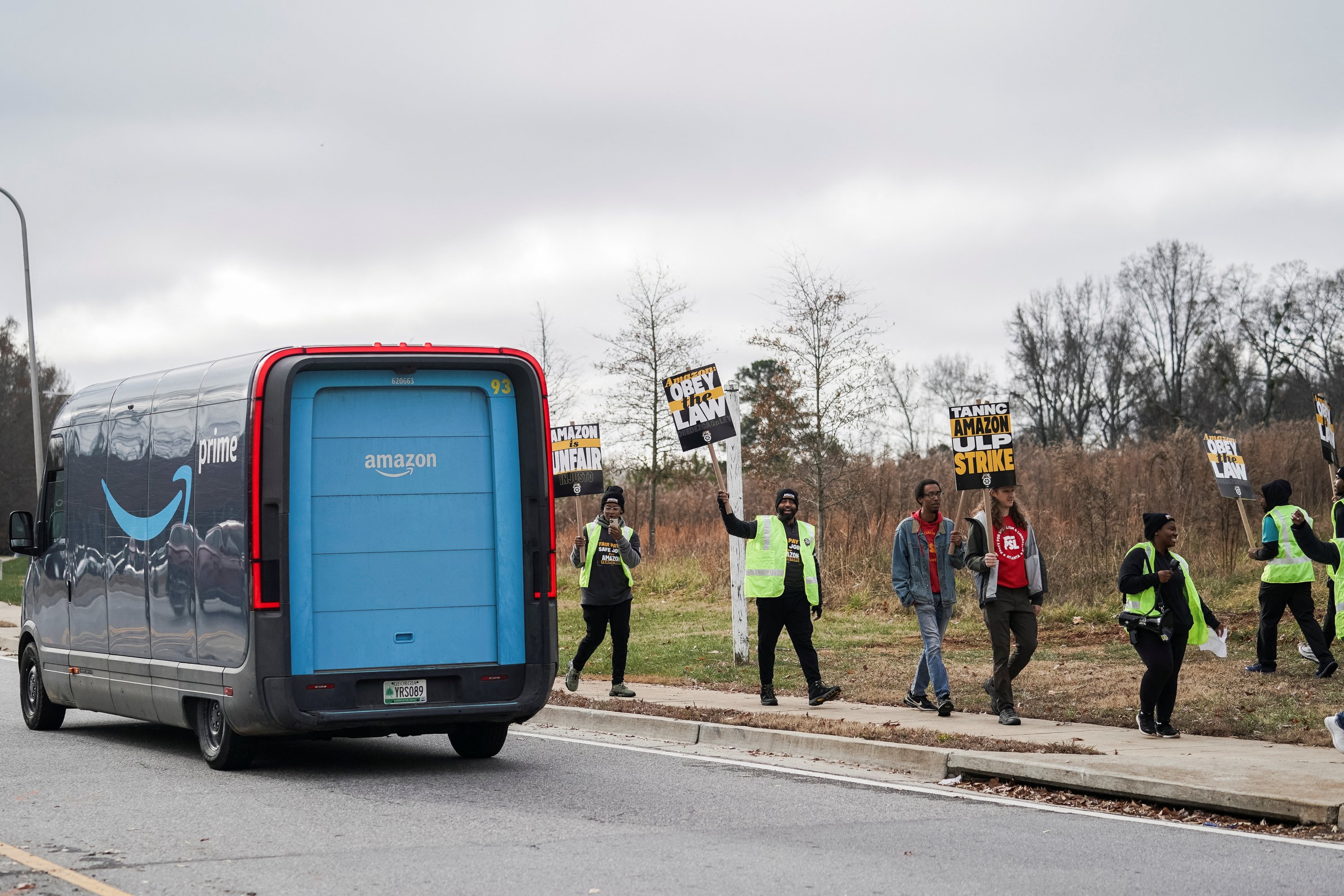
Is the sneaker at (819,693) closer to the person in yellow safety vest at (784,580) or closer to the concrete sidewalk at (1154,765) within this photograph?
the person in yellow safety vest at (784,580)

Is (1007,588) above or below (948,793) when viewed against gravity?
above

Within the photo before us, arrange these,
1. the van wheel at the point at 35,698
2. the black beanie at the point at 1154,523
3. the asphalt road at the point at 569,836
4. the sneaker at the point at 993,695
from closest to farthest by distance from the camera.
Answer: the asphalt road at the point at 569,836 < the black beanie at the point at 1154,523 < the sneaker at the point at 993,695 < the van wheel at the point at 35,698

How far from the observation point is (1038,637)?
18719 mm

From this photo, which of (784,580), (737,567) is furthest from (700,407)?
(784,580)

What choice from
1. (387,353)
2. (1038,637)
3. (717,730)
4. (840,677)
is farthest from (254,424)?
(1038,637)

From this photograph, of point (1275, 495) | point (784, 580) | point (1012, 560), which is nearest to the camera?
point (1012, 560)

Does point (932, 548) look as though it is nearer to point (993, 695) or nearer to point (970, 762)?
point (993, 695)

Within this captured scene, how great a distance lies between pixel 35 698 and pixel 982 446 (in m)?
8.79

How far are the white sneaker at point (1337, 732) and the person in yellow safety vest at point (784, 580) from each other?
4390 mm

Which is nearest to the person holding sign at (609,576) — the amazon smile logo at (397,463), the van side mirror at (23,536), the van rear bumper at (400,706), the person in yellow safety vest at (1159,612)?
the van rear bumper at (400,706)

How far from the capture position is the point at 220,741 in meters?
10.0

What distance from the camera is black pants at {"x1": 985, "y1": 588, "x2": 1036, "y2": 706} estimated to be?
11578 millimetres

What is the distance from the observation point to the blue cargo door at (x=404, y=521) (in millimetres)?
9602

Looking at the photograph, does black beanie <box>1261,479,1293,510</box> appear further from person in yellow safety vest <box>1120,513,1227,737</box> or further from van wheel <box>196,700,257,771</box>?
van wheel <box>196,700,257,771</box>
